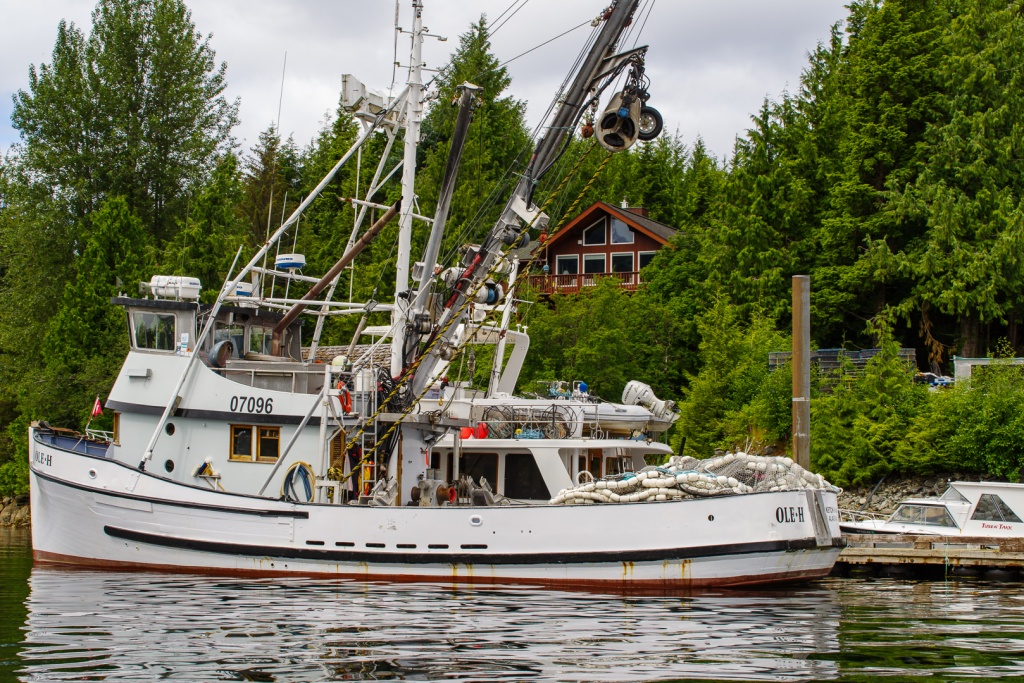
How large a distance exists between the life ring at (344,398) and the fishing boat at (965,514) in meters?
9.83

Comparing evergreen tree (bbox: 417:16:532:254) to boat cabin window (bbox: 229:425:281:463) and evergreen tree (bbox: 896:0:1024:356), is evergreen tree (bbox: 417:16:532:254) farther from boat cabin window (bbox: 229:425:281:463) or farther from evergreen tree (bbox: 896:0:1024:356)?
boat cabin window (bbox: 229:425:281:463)

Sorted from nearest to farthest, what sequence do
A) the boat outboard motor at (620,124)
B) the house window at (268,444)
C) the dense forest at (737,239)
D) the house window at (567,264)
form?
the boat outboard motor at (620,124), the house window at (268,444), the dense forest at (737,239), the house window at (567,264)

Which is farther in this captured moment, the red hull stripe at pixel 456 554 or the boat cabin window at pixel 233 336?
the boat cabin window at pixel 233 336

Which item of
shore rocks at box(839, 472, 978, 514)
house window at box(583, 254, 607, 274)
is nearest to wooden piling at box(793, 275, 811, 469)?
shore rocks at box(839, 472, 978, 514)

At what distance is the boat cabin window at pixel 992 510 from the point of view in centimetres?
2170

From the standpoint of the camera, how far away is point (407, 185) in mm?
18953

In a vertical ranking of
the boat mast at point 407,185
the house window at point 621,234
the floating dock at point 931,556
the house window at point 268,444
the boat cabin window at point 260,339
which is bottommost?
the floating dock at point 931,556

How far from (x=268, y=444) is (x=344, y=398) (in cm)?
162

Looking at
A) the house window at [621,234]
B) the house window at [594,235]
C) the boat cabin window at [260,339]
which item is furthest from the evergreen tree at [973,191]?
the boat cabin window at [260,339]

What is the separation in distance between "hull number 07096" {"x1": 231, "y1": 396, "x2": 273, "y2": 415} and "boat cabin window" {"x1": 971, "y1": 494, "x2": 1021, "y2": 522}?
12617 millimetres

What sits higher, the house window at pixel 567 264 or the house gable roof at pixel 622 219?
the house gable roof at pixel 622 219

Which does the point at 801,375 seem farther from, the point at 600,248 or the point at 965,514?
the point at 600,248

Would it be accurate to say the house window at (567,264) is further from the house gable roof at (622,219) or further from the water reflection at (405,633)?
the water reflection at (405,633)

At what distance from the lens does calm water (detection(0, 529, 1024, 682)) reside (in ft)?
36.0
